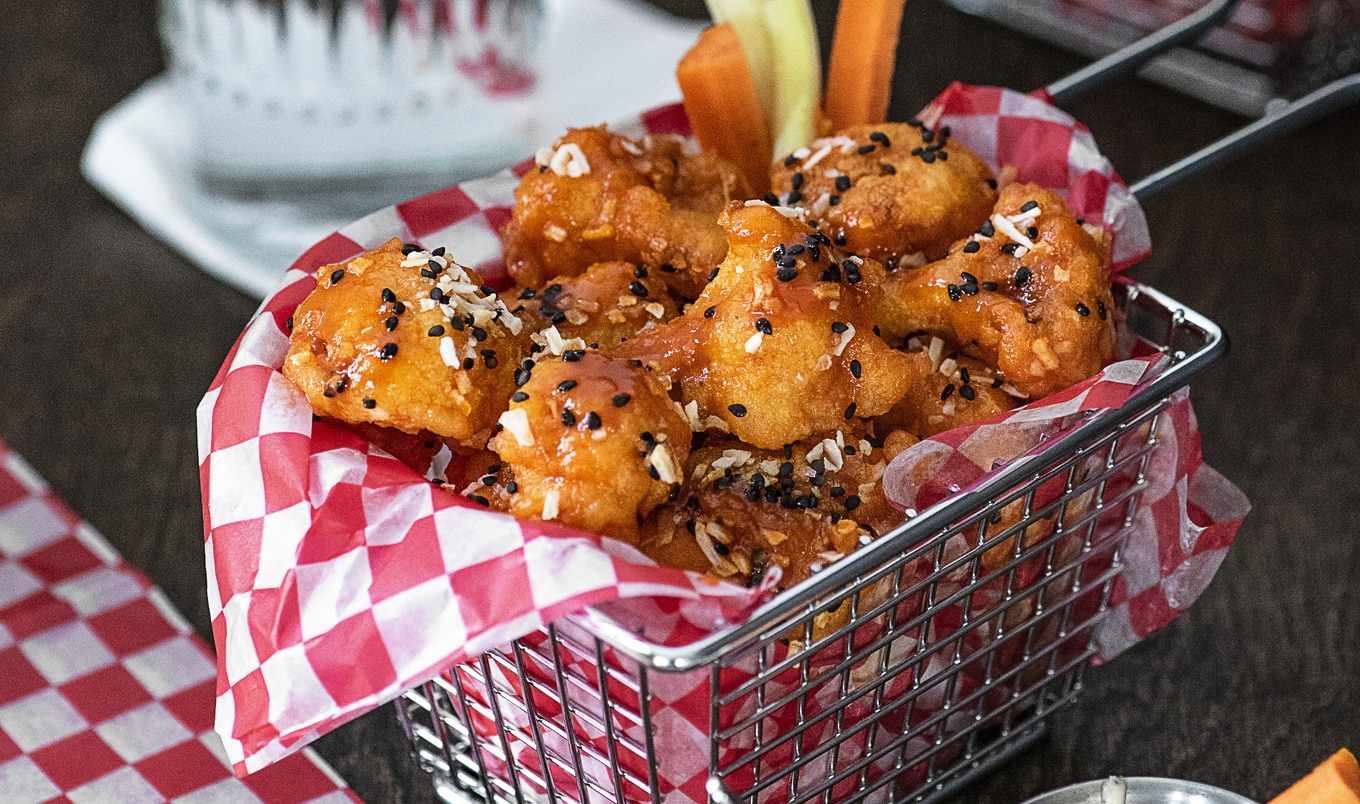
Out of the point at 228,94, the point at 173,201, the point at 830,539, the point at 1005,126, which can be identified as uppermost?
the point at 1005,126

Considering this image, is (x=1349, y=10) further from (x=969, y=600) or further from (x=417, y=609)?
(x=417, y=609)

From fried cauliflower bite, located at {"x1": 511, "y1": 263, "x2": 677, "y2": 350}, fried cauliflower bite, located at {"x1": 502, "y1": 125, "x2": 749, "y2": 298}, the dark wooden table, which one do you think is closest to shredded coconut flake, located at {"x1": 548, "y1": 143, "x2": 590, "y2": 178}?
fried cauliflower bite, located at {"x1": 502, "y1": 125, "x2": 749, "y2": 298}

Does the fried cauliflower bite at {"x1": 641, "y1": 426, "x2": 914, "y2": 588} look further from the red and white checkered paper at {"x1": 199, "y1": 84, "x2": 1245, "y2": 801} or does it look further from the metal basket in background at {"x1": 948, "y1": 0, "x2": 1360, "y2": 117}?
the metal basket in background at {"x1": 948, "y1": 0, "x2": 1360, "y2": 117}

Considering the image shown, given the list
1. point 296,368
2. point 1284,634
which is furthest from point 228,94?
point 1284,634

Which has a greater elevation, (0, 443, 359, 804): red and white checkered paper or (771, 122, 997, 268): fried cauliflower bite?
(771, 122, 997, 268): fried cauliflower bite

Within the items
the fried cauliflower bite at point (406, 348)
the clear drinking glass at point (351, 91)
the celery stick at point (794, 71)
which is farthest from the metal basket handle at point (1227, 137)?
the clear drinking glass at point (351, 91)

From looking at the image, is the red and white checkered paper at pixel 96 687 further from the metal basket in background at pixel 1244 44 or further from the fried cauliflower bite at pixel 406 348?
the metal basket in background at pixel 1244 44

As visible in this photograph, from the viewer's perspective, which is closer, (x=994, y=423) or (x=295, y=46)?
(x=994, y=423)
